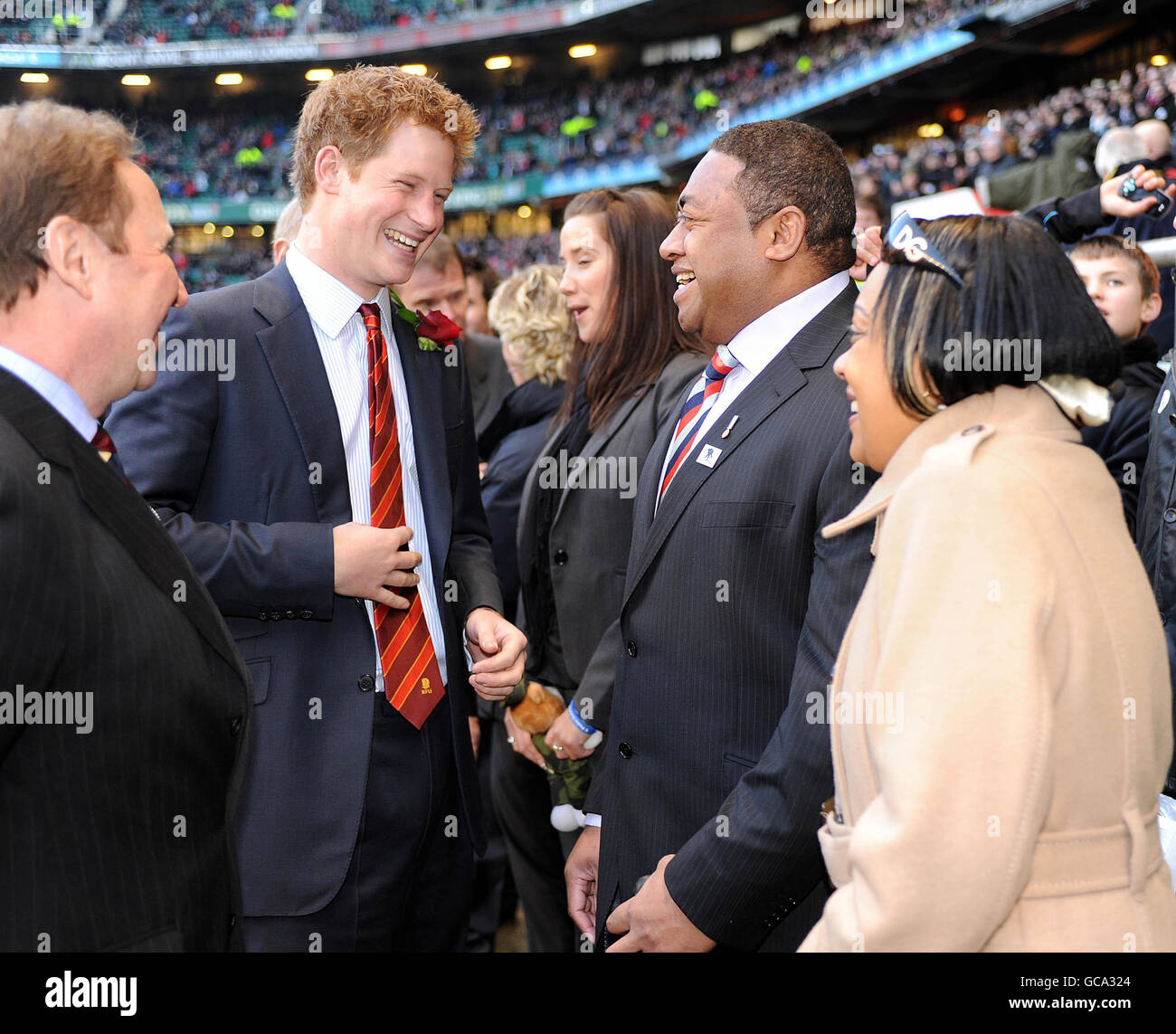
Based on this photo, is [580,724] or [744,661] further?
[580,724]

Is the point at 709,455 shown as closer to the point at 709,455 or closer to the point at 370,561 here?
the point at 709,455

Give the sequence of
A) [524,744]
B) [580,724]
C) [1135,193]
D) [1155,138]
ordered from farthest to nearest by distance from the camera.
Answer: [1155,138] < [1135,193] < [524,744] < [580,724]

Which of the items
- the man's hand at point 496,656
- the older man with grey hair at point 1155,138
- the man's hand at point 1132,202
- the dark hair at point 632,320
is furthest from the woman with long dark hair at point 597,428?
the older man with grey hair at point 1155,138

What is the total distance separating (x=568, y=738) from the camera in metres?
2.71

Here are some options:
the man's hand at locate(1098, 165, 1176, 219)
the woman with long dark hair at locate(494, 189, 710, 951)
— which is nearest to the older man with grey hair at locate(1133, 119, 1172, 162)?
the man's hand at locate(1098, 165, 1176, 219)

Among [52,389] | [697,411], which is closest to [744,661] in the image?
[697,411]

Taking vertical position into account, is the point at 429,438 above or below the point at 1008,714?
above

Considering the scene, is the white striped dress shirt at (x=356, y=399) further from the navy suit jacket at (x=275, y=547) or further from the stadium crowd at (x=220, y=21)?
the stadium crowd at (x=220, y=21)

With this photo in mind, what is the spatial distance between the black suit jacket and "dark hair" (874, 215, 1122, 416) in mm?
958

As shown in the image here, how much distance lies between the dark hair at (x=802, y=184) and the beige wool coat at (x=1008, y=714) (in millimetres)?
933

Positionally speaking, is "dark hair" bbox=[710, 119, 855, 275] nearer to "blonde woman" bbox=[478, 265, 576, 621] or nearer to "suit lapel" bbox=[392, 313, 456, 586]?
"suit lapel" bbox=[392, 313, 456, 586]

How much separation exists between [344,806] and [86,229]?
1147mm

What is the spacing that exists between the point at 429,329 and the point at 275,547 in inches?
28.0

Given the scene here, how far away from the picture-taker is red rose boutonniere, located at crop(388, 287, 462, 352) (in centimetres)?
251
